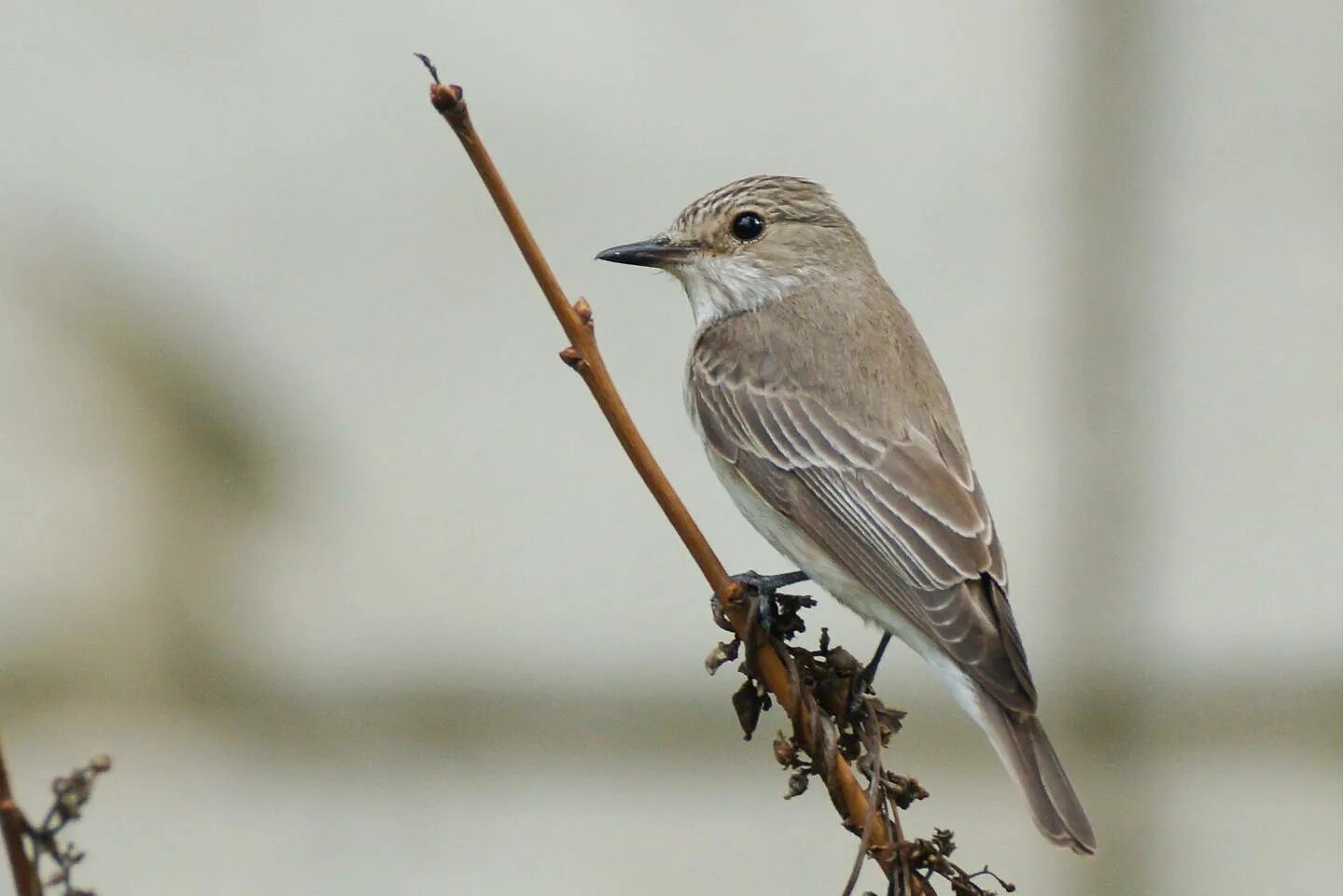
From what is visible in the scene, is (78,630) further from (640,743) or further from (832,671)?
(832,671)

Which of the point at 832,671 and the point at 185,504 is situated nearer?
the point at 832,671

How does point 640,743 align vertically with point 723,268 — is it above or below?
below

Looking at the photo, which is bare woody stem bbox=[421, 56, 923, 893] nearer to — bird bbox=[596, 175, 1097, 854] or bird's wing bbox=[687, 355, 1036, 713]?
bird bbox=[596, 175, 1097, 854]

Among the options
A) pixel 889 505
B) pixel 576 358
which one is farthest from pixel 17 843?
pixel 889 505

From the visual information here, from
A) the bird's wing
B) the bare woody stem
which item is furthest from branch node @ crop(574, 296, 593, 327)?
the bird's wing

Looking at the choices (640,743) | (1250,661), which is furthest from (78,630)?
(1250,661)

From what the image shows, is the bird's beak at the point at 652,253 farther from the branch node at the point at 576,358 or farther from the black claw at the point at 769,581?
the branch node at the point at 576,358

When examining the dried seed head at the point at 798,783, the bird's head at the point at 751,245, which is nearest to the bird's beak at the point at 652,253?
the bird's head at the point at 751,245
